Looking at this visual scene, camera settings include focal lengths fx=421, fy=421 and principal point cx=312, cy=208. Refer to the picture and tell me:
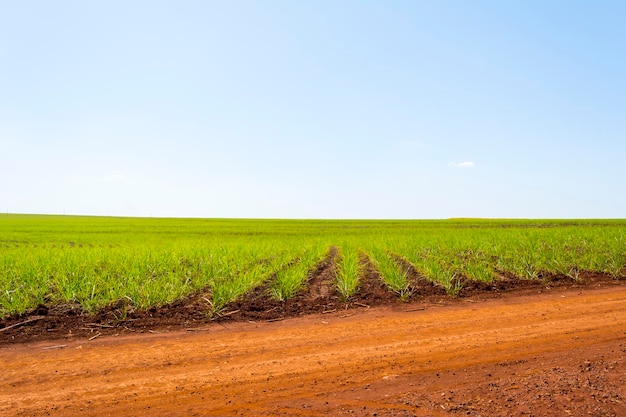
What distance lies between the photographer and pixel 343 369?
17.3ft

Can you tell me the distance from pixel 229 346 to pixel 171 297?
338 cm

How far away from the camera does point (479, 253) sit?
55.4ft

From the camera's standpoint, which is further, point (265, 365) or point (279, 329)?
point (279, 329)

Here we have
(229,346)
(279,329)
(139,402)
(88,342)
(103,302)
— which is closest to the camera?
(139,402)

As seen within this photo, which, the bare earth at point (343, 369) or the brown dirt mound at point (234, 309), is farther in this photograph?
the brown dirt mound at point (234, 309)

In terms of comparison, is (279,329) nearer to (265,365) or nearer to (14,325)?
(265,365)

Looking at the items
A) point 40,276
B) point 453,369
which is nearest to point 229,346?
point 453,369

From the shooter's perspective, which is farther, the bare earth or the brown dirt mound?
the brown dirt mound

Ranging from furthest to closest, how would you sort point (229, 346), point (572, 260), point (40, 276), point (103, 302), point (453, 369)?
point (572, 260) < point (40, 276) < point (103, 302) < point (229, 346) < point (453, 369)

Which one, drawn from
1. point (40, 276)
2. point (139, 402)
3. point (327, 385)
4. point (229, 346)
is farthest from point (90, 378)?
point (40, 276)

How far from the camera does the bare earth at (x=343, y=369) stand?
4297 millimetres

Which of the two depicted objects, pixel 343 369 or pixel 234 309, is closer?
pixel 343 369

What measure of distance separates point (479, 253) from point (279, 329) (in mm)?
11955

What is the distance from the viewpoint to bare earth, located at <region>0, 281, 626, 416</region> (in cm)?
430
